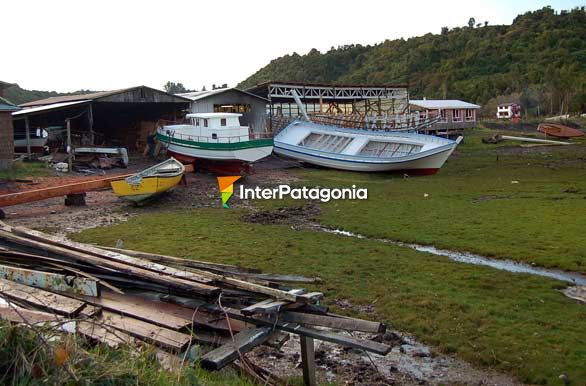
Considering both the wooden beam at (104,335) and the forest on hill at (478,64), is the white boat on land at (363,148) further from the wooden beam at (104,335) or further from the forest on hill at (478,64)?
the forest on hill at (478,64)

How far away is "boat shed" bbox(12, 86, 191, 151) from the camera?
1080 inches

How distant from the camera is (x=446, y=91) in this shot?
8231 cm

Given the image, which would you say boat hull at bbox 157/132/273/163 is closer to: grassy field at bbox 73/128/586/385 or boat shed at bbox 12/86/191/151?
boat shed at bbox 12/86/191/151

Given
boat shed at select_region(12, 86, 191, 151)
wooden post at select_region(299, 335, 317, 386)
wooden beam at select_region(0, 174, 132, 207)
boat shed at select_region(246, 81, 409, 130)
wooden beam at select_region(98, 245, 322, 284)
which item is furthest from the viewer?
boat shed at select_region(246, 81, 409, 130)

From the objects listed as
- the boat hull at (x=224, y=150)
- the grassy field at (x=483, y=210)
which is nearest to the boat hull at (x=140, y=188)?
the grassy field at (x=483, y=210)

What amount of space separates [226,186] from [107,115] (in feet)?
48.8

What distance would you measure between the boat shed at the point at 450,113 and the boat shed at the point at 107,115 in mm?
25828

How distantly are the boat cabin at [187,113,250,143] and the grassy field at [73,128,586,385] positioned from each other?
7651 mm

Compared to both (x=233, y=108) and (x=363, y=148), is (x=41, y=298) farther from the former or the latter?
(x=233, y=108)

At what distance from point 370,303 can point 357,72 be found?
91775 millimetres

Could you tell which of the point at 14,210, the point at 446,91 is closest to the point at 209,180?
the point at 14,210

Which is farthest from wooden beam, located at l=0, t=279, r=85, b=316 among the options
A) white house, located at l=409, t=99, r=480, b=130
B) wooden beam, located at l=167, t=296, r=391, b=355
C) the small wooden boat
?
the small wooden boat

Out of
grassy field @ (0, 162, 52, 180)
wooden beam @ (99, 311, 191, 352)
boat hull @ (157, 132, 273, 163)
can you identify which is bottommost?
wooden beam @ (99, 311, 191, 352)

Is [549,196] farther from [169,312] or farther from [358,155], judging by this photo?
[169,312]
